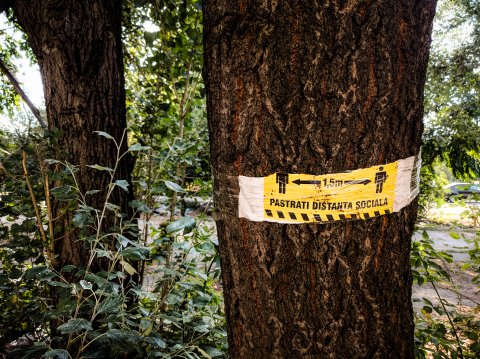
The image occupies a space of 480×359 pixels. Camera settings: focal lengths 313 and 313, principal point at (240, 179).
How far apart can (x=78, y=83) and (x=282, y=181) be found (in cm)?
174

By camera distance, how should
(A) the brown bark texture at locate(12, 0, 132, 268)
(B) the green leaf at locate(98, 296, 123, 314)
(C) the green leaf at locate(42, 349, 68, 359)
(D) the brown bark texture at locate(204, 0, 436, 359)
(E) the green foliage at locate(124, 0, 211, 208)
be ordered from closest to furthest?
(D) the brown bark texture at locate(204, 0, 436, 359) → (C) the green leaf at locate(42, 349, 68, 359) → (B) the green leaf at locate(98, 296, 123, 314) → (A) the brown bark texture at locate(12, 0, 132, 268) → (E) the green foliage at locate(124, 0, 211, 208)

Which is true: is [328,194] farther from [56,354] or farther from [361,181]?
[56,354]

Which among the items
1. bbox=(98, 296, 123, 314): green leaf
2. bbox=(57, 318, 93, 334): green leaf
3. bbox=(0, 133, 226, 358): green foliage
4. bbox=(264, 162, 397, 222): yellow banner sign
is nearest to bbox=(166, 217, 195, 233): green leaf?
bbox=(0, 133, 226, 358): green foliage

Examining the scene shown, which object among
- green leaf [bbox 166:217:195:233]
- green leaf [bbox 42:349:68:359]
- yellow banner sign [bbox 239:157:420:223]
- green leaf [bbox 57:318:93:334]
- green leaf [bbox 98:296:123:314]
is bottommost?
green leaf [bbox 42:349:68:359]

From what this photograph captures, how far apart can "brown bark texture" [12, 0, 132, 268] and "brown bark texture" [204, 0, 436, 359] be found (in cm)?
136

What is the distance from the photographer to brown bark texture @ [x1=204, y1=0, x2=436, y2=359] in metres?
0.83

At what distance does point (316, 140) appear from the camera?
86 cm

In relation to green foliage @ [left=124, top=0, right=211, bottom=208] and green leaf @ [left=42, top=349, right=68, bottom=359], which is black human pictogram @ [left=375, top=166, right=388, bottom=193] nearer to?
green leaf @ [left=42, top=349, right=68, bottom=359]

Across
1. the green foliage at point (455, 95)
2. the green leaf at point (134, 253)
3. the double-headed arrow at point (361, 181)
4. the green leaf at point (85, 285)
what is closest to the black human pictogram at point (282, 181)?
the double-headed arrow at point (361, 181)

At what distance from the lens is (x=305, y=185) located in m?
0.86

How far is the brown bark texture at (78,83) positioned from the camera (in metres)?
1.98

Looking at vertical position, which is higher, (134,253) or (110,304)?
(134,253)

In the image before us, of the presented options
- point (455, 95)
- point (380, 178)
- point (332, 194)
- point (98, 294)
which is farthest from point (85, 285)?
point (455, 95)

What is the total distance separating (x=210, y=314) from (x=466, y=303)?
5123 millimetres
